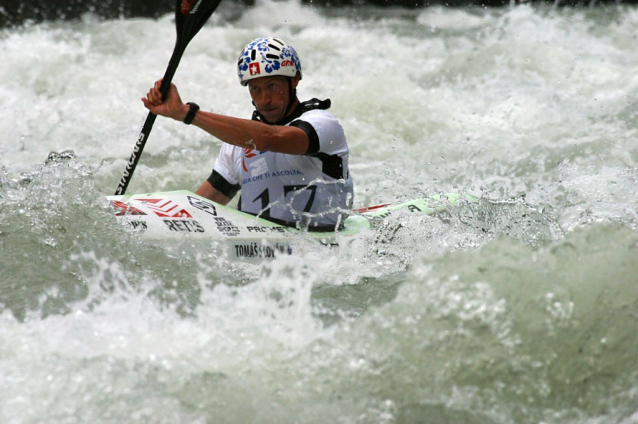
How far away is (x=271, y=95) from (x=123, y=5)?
27.8 feet

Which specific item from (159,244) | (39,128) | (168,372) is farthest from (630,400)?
(39,128)

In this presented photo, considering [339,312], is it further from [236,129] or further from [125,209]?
[125,209]

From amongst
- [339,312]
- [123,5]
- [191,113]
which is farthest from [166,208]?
[123,5]

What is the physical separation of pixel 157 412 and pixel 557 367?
4.70 feet

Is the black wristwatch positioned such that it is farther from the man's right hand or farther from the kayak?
the kayak

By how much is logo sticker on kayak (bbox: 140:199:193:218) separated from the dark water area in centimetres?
801

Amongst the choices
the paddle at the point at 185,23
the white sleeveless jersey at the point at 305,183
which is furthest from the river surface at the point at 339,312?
the paddle at the point at 185,23

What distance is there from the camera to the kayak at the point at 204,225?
3.61m

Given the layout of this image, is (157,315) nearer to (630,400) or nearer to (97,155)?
(630,400)

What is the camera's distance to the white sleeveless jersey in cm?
394

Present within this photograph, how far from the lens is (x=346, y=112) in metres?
8.05

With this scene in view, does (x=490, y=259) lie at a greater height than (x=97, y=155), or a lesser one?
greater

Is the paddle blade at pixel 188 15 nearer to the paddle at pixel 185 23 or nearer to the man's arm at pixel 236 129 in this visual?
the paddle at pixel 185 23

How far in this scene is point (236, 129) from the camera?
3525 mm
